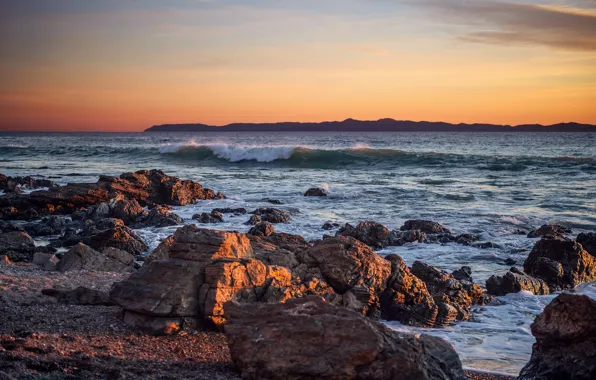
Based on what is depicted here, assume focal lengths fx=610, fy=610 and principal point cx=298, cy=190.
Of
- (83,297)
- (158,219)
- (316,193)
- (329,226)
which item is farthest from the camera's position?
(316,193)

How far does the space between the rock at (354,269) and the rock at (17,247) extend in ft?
20.3

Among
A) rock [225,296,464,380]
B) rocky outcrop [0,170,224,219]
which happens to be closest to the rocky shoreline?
rock [225,296,464,380]

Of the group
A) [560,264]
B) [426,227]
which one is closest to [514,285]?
[560,264]

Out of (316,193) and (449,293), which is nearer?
(449,293)

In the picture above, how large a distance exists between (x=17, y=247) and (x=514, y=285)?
366 inches

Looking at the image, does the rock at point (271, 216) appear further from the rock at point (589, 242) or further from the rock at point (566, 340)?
the rock at point (566, 340)

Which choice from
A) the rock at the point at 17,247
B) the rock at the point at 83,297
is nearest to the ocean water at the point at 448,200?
the rock at the point at 17,247

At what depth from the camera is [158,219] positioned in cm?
1708

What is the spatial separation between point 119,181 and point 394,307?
15.9 m

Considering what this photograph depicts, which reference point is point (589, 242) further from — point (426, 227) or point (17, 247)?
point (17, 247)

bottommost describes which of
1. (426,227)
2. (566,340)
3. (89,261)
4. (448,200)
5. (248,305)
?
(448,200)

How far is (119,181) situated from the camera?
22.1m

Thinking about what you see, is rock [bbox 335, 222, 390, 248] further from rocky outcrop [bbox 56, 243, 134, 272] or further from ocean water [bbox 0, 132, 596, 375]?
rocky outcrop [bbox 56, 243, 134, 272]

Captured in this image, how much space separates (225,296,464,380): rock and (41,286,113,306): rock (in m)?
2.59
